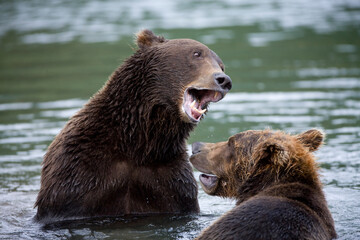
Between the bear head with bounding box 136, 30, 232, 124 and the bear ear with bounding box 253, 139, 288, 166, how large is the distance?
122cm

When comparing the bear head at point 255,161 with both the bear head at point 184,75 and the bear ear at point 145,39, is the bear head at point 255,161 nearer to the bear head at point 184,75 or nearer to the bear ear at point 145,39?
the bear head at point 184,75

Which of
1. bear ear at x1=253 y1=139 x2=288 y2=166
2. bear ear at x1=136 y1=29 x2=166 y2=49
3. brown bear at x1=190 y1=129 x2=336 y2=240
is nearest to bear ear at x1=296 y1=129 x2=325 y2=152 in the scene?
brown bear at x1=190 y1=129 x2=336 y2=240

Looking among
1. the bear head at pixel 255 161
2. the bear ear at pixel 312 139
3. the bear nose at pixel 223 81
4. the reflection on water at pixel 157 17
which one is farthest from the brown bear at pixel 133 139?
the reflection on water at pixel 157 17

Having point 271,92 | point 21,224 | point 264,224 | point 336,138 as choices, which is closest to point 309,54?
point 271,92

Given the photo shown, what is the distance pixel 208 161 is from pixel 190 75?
46.5 inches

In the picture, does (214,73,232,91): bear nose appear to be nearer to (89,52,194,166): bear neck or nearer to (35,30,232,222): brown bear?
(35,30,232,222): brown bear

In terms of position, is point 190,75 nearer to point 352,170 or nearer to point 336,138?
point 352,170

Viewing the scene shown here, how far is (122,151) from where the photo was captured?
923 cm

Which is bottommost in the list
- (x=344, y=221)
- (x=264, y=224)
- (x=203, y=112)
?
(x=344, y=221)

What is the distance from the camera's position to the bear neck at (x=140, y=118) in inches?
356

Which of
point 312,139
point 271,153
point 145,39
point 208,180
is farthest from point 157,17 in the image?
point 271,153

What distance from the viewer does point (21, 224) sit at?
370 inches

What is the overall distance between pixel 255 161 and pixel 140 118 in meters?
1.93

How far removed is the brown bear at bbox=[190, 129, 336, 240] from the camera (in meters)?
6.93
